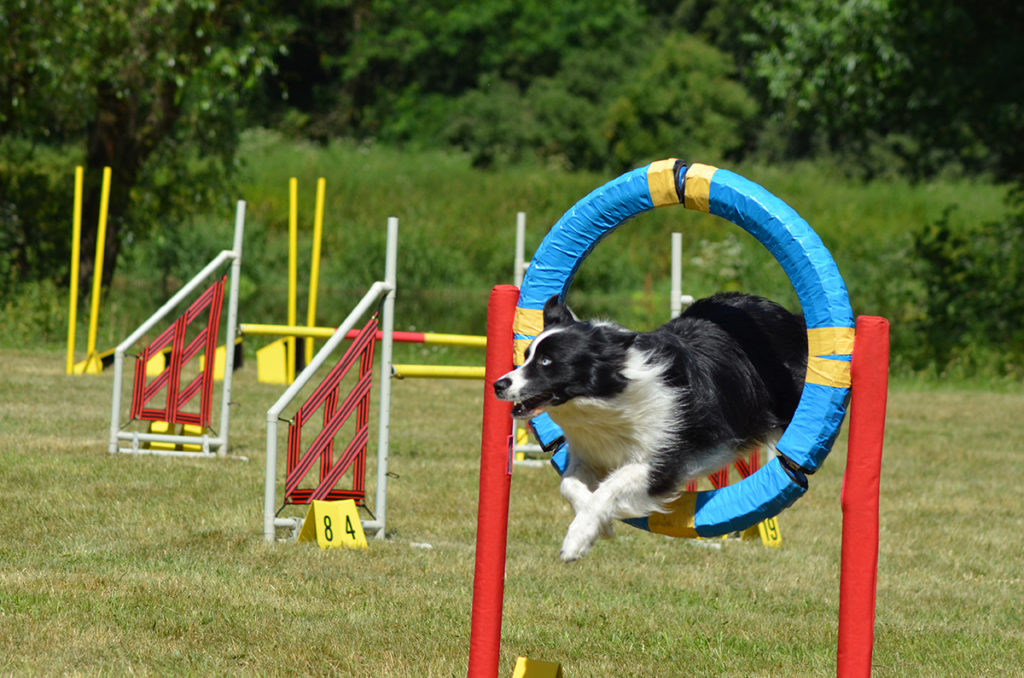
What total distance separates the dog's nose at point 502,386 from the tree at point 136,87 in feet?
41.0

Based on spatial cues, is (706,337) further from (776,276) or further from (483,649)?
(776,276)

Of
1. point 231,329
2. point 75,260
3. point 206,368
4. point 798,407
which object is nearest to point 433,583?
point 798,407

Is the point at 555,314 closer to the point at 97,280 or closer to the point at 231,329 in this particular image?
the point at 231,329

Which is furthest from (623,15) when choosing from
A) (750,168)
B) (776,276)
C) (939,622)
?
(939,622)

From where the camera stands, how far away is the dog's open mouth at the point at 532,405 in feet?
10.8

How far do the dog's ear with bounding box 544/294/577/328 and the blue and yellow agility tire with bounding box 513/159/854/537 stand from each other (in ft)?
0.24

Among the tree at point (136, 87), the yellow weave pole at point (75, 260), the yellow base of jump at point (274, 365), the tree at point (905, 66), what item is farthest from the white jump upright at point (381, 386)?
the tree at point (905, 66)

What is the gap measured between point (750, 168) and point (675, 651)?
2919 centimetres

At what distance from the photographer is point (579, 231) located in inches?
143

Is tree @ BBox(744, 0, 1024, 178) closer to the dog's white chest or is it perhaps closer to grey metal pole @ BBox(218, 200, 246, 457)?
grey metal pole @ BBox(218, 200, 246, 457)

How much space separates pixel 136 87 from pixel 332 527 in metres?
11.0

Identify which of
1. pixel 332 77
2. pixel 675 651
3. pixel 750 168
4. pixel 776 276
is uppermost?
pixel 332 77

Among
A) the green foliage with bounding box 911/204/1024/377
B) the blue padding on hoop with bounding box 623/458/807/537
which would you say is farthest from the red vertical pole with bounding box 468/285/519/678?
the green foliage with bounding box 911/204/1024/377

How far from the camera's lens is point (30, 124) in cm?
1623
